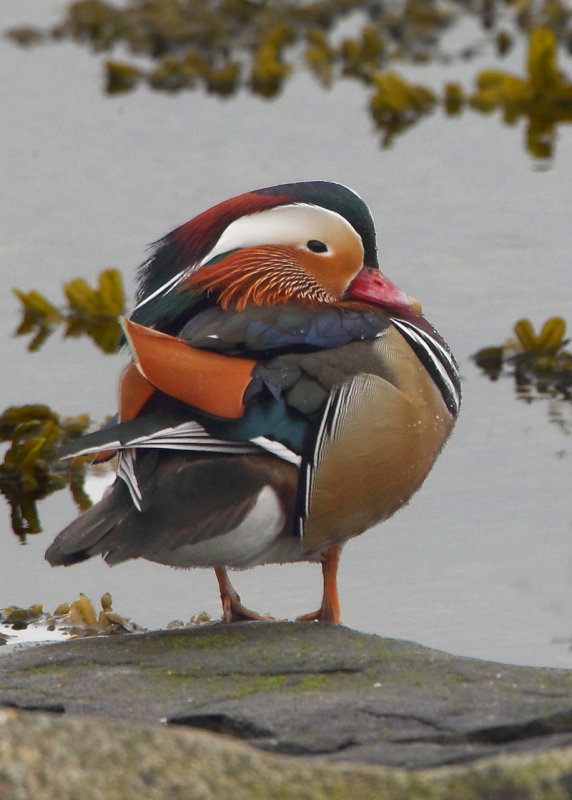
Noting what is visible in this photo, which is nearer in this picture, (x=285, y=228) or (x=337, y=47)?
(x=285, y=228)

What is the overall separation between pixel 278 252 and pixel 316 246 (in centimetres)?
11

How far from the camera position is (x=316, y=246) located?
403 cm

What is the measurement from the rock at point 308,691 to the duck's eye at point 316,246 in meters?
1.02

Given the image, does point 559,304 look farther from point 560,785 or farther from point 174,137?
point 560,785

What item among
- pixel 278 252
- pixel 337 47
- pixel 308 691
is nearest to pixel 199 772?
pixel 308 691

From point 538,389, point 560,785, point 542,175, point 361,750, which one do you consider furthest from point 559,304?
point 560,785

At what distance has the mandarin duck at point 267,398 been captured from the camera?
3.35 metres

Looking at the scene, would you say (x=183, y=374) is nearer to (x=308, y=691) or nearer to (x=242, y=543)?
(x=242, y=543)

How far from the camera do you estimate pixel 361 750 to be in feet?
8.35

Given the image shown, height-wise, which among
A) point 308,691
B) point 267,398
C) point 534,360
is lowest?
point 308,691

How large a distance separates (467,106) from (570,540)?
481 cm

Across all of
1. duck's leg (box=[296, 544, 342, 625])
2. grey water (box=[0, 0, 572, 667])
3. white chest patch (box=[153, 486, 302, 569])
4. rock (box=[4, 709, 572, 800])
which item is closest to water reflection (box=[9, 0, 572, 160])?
grey water (box=[0, 0, 572, 667])

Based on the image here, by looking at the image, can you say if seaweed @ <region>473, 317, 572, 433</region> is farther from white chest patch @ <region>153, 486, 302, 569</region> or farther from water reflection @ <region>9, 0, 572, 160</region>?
white chest patch @ <region>153, 486, 302, 569</region>

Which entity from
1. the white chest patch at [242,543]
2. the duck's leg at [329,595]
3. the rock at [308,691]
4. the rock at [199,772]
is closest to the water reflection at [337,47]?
the duck's leg at [329,595]
